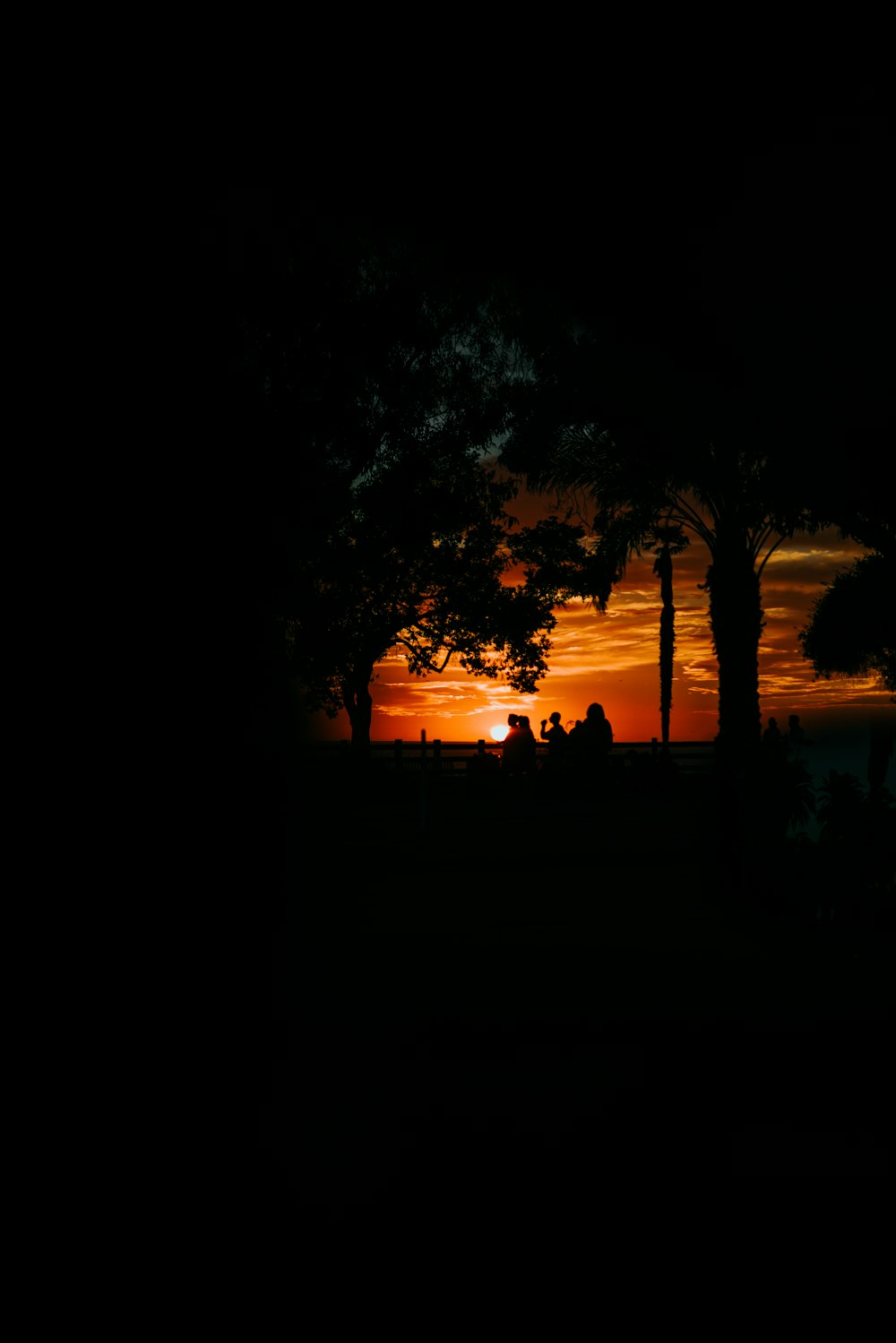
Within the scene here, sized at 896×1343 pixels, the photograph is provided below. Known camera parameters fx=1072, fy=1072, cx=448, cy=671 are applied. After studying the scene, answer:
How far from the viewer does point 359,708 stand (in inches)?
1236

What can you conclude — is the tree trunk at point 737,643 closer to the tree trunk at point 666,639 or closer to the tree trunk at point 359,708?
the tree trunk at point 359,708

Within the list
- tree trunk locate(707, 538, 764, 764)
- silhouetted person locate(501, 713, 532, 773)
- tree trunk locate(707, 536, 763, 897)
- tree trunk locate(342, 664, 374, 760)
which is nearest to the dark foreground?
tree trunk locate(707, 536, 763, 897)

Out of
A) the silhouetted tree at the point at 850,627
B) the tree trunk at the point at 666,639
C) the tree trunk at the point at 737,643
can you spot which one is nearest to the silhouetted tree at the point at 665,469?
the tree trunk at the point at 737,643

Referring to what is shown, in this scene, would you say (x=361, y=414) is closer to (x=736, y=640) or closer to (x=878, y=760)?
(x=878, y=760)

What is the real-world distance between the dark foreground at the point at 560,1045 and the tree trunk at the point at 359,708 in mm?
17926

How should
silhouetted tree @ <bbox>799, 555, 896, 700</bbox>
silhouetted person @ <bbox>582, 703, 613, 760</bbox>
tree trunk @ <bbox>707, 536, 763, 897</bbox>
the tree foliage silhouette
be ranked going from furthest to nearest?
silhouetted tree @ <bbox>799, 555, 896, 700</bbox> < silhouetted person @ <bbox>582, 703, 613, 760</bbox> < tree trunk @ <bbox>707, 536, 763, 897</bbox> < the tree foliage silhouette

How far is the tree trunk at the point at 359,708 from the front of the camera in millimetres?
26281

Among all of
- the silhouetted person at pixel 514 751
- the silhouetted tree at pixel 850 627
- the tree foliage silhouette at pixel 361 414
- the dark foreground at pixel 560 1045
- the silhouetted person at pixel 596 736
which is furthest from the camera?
the silhouetted tree at pixel 850 627

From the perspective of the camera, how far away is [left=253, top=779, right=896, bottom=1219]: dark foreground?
3479 mm

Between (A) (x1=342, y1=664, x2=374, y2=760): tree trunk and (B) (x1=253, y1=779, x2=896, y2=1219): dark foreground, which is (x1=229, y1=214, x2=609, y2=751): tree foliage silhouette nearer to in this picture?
(B) (x1=253, y1=779, x2=896, y2=1219): dark foreground

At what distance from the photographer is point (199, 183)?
5.67 m

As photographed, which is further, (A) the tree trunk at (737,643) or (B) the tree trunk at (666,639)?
(B) the tree trunk at (666,639)

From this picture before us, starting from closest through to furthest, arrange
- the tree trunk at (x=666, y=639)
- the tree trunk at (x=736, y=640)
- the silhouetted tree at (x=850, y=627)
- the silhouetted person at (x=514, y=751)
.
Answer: the tree trunk at (x=736, y=640)
the silhouetted person at (x=514, y=751)
the silhouetted tree at (x=850, y=627)
the tree trunk at (x=666, y=639)

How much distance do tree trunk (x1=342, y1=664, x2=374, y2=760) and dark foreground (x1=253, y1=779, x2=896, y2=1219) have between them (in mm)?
17926
